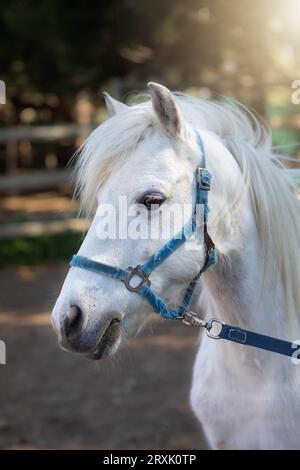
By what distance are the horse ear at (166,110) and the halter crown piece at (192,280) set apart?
13 cm

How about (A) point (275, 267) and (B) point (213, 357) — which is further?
(B) point (213, 357)

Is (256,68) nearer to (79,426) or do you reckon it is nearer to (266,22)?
(266,22)

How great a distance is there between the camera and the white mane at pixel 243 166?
2061 millimetres

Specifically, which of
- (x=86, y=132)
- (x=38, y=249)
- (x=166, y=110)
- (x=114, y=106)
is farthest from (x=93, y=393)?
(x=86, y=132)

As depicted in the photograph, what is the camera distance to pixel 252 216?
2244 mm

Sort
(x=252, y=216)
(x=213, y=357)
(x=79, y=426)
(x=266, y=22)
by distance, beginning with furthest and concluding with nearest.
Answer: (x=266, y=22)
(x=79, y=426)
(x=213, y=357)
(x=252, y=216)

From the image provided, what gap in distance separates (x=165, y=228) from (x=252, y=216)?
415 millimetres

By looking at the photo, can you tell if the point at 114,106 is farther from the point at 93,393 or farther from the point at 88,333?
the point at 93,393

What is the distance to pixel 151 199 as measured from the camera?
1946mm

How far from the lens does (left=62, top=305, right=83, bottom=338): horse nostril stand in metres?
1.86

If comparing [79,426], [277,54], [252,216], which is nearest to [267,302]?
[252,216]

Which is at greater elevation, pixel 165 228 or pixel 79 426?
pixel 165 228

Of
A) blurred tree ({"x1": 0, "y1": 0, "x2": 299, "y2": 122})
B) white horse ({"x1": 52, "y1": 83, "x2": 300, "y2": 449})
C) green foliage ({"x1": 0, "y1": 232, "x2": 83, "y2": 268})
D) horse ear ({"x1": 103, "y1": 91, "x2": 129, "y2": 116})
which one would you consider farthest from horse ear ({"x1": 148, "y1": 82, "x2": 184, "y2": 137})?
green foliage ({"x1": 0, "y1": 232, "x2": 83, "y2": 268})

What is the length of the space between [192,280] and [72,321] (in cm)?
45
